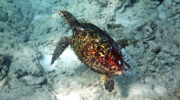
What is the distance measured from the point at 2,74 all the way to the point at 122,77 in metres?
1.97

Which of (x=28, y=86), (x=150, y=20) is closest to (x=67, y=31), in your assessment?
(x=28, y=86)

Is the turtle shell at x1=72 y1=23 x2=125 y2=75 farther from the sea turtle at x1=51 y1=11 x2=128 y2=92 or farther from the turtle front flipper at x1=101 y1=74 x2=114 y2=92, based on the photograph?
the turtle front flipper at x1=101 y1=74 x2=114 y2=92

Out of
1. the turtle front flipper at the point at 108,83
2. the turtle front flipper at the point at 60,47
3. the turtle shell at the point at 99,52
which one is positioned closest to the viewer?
the turtle shell at the point at 99,52

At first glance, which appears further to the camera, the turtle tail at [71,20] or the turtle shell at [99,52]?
the turtle tail at [71,20]

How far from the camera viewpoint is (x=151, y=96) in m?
2.43

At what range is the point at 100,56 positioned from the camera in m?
2.01

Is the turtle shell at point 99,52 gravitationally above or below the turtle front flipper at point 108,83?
above

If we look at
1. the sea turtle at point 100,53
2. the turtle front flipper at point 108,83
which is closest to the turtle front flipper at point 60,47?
the sea turtle at point 100,53

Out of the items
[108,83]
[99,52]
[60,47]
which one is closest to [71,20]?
[60,47]

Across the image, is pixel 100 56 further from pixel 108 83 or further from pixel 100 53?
pixel 108 83

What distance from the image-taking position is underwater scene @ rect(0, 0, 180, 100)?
223cm

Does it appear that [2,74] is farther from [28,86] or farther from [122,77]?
[122,77]

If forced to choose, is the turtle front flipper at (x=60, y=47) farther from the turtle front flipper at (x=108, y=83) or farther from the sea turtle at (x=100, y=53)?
the turtle front flipper at (x=108, y=83)

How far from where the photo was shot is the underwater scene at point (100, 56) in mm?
2234
